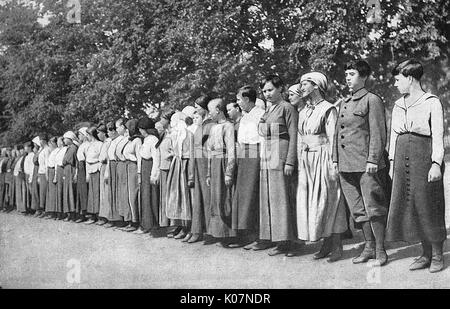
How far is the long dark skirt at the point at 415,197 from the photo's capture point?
4871 millimetres

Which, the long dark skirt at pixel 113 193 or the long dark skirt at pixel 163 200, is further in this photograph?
the long dark skirt at pixel 113 193

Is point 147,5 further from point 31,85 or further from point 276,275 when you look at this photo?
point 276,275

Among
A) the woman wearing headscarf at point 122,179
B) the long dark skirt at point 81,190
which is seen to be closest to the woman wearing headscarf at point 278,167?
the woman wearing headscarf at point 122,179

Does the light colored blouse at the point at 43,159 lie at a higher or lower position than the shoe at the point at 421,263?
higher

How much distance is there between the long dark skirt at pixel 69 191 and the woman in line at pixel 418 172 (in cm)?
699

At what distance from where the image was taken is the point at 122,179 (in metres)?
8.95

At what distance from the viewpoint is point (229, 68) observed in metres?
14.1

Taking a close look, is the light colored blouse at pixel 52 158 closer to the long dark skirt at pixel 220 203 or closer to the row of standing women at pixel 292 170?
the row of standing women at pixel 292 170

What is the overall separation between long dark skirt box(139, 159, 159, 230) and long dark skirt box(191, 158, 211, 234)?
1.22 m

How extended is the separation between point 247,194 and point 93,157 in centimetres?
425

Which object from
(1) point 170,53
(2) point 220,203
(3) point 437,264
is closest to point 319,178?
(3) point 437,264

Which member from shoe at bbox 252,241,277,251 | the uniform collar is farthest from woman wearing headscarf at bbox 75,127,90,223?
the uniform collar

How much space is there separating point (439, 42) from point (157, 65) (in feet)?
26.9

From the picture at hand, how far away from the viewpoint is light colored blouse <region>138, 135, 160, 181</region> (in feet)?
26.5
